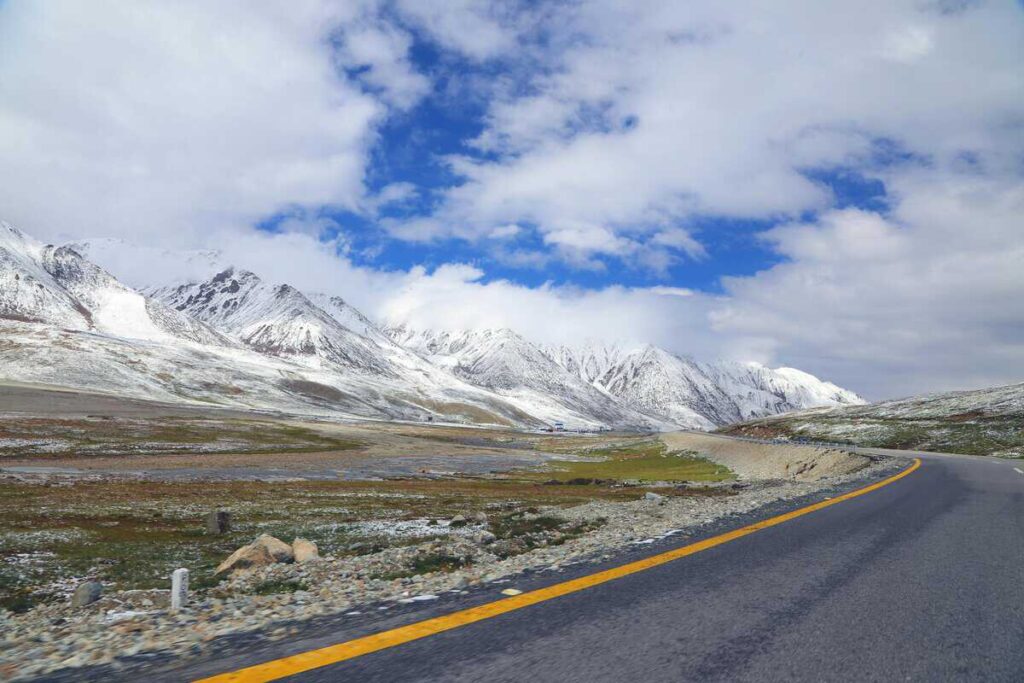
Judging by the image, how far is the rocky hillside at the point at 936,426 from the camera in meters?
79.2

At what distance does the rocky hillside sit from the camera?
260 feet

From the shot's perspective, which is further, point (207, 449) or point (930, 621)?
point (207, 449)

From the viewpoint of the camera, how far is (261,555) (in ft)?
48.7

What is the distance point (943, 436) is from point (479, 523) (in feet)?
313

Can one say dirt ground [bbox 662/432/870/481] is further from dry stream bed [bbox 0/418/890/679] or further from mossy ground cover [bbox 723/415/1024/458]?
mossy ground cover [bbox 723/415/1024/458]

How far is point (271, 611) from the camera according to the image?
7.50 metres

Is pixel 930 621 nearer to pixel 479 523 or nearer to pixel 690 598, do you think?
pixel 690 598

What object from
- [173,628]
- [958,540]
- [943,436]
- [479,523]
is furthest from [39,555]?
[943,436]

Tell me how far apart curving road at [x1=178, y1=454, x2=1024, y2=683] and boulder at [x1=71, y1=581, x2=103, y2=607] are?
9.08 meters

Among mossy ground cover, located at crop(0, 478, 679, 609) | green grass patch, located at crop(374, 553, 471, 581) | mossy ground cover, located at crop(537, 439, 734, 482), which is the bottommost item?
mossy ground cover, located at crop(537, 439, 734, 482)

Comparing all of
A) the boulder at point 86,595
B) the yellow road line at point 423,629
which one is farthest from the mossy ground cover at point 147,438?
the yellow road line at point 423,629

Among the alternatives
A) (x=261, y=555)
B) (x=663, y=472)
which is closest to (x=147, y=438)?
(x=663, y=472)

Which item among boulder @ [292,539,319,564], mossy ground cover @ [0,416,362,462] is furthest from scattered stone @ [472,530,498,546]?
mossy ground cover @ [0,416,362,462]

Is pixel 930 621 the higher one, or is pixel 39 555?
pixel 930 621
